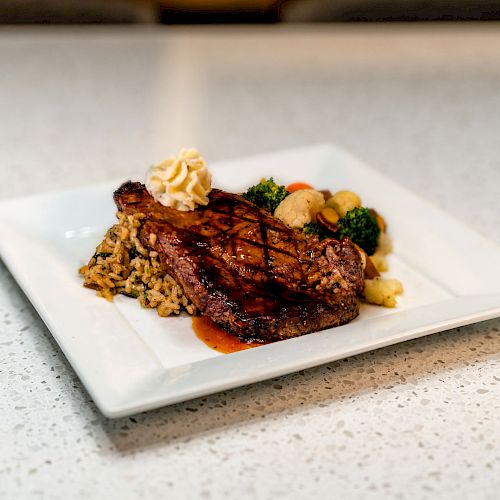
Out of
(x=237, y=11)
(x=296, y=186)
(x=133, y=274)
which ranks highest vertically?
(x=237, y=11)

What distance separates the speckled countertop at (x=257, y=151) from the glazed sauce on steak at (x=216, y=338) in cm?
18

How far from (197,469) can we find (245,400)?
0.35 meters

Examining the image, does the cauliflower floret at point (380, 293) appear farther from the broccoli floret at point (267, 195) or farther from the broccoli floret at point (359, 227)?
the broccoli floret at point (267, 195)

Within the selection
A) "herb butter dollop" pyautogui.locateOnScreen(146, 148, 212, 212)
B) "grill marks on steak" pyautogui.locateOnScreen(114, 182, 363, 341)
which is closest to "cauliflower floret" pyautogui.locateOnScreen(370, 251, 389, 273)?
"grill marks on steak" pyautogui.locateOnScreen(114, 182, 363, 341)

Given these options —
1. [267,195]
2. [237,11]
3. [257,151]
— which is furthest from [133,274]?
[237,11]

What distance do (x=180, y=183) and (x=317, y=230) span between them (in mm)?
636

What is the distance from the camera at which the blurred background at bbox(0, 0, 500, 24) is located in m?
6.97

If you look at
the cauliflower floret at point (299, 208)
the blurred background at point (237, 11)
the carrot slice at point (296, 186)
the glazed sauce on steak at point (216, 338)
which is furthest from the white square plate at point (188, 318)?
the blurred background at point (237, 11)

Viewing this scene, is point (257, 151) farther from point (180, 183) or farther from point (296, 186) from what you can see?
point (180, 183)

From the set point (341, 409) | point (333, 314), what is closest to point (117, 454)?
point (341, 409)

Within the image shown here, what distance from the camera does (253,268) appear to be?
2932 mm

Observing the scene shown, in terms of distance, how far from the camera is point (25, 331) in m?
3.03

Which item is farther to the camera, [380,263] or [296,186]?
[296,186]

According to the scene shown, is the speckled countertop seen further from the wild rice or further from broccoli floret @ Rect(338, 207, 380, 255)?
broccoli floret @ Rect(338, 207, 380, 255)
